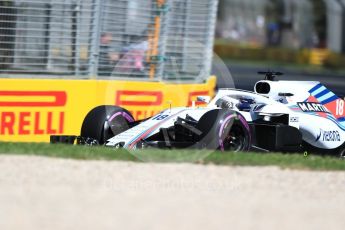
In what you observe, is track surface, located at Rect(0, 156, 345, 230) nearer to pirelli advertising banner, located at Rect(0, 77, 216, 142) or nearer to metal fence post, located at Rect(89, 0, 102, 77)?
pirelli advertising banner, located at Rect(0, 77, 216, 142)

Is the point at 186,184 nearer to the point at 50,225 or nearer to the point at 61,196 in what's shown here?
the point at 61,196

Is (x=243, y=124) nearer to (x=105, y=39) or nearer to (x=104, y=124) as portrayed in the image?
(x=104, y=124)

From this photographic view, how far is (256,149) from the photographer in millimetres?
9914

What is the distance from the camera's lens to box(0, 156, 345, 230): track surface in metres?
6.08

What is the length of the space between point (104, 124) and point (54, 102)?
7.59 feet

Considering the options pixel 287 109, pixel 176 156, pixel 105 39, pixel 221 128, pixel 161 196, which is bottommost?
pixel 161 196

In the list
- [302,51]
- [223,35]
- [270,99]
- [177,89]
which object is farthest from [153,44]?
[223,35]

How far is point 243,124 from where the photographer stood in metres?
9.53

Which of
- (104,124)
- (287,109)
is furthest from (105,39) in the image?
(287,109)

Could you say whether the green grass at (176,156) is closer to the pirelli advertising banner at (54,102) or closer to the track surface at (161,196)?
the track surface at (161,196)

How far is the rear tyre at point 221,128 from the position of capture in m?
9.20

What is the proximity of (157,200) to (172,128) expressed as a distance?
3.10 meters

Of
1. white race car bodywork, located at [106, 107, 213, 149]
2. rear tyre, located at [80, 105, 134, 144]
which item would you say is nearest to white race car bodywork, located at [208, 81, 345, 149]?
white race car bodywork, located at [106, 107, 213, 149]

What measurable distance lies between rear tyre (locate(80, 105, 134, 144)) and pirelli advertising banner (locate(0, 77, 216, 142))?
1.90 m
